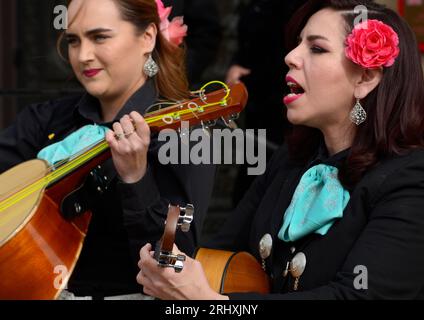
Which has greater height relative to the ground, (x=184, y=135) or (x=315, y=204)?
(x=184, y=135)

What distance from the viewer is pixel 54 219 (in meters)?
2.70

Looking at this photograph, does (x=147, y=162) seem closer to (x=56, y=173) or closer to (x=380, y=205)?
(x=56, y=173)

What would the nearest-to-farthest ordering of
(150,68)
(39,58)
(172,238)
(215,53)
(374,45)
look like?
(172,238) → (374,45) → (150,68) → (215,53) → (39,58)

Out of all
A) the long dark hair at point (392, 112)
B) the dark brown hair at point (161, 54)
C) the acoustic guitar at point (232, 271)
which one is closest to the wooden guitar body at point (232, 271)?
the acoustic guitar at point (232, 271)

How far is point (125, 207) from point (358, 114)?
735 mm

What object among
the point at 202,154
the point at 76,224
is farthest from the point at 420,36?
the point at 76,224

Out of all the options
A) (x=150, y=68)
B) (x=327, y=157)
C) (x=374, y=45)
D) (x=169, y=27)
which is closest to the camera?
(x=374, y=45)

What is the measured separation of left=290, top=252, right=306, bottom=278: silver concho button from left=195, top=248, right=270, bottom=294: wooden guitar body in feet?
0.37

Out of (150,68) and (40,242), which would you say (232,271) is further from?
(150,68)

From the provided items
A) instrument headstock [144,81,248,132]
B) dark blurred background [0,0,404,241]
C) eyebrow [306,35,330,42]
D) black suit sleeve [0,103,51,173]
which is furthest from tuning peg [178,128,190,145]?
dark blurred background [0,0,404,241]

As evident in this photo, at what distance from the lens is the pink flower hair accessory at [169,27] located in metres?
3.18

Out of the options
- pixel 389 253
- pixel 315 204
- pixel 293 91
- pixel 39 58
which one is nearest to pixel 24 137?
pixel 293 91

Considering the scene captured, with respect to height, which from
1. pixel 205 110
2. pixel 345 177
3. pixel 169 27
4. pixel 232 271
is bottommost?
pixel 232 271

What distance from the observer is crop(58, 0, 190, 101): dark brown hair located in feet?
9.93
